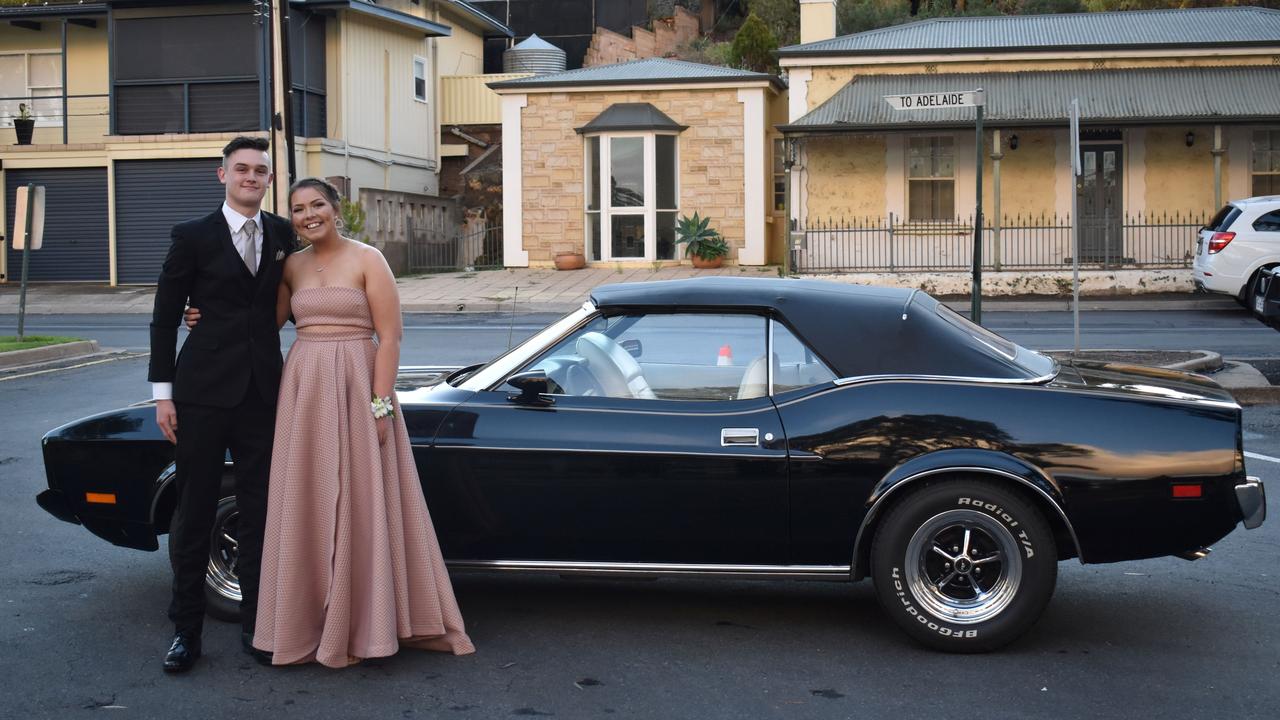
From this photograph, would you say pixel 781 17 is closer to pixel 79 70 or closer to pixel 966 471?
pixel 79 70

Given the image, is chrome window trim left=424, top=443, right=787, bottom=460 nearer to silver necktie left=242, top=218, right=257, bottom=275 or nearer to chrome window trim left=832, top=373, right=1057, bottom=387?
chrome window trim left=832, top=373, right=1057, bottom=387

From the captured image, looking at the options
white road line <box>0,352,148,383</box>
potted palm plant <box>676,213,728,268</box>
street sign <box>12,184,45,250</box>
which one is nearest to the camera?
white road line <box>0,352,148,383</box>

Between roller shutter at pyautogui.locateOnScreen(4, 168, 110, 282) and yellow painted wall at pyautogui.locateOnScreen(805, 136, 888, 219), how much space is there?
15.7 metres

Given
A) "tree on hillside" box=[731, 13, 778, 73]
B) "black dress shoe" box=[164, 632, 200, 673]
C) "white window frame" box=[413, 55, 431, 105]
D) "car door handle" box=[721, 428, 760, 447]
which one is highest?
"tree on hillside" box=[731, 13, 778, 73]

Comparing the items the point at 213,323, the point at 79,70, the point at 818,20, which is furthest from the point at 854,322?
the point at 79,70

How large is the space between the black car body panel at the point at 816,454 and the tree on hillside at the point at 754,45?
31.2 metres

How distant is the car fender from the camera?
515cm

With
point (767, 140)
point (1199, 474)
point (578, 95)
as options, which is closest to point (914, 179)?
point (767, 140)

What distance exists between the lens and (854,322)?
18.1 ft

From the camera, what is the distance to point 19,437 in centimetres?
1093

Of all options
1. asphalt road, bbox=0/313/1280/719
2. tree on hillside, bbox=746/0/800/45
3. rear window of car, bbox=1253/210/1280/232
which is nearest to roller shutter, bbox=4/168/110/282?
tree on hillside, bbox=746/0/800/45

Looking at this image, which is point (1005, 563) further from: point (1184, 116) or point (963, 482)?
point (1184, 116)

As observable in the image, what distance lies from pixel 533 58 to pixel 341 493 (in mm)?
35129

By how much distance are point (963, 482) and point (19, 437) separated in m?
8.33
